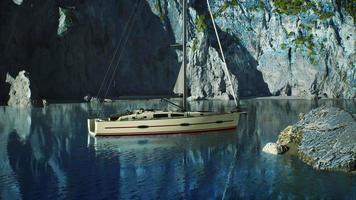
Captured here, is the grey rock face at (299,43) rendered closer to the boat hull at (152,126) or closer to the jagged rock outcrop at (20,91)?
the jagged rock outcrop at (20,91)

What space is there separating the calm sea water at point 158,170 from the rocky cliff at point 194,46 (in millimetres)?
81522

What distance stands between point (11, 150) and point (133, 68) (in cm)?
11243

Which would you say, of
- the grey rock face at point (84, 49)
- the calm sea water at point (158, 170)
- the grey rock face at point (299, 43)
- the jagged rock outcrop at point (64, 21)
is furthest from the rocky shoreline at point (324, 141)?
the grey rock face at point (299, 43)

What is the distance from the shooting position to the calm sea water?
2584cm

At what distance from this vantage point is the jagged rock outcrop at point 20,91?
10281 centimetres

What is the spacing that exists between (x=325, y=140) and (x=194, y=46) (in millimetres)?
120497

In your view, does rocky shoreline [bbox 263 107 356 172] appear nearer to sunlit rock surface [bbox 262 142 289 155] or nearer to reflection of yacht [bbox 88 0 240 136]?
sunlit rock surface [bbox 262 142 289 155]

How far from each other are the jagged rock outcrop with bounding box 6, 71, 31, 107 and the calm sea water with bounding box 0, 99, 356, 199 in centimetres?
5580

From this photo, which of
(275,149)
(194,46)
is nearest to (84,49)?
(194,46)

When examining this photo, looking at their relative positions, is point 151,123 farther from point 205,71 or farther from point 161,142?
point 205,71

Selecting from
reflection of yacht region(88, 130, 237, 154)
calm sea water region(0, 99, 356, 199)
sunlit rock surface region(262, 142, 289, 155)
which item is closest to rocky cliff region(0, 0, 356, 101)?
reflection of yacht region(88, 130, 237, 154)

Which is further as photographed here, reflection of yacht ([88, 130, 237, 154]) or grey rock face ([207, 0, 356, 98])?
grey rock face ([207, 0, 356, 98])

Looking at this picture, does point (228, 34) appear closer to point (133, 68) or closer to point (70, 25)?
point (133, 68)

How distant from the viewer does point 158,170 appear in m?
31.6
